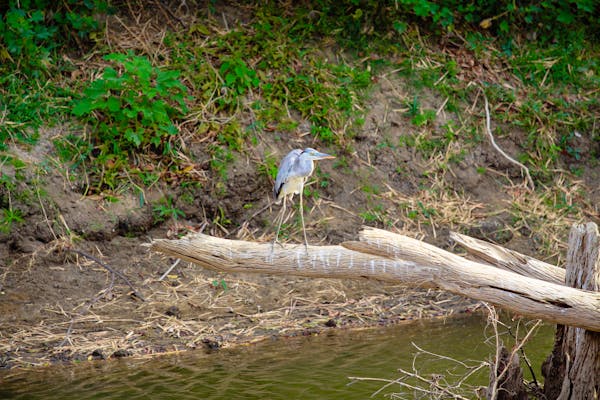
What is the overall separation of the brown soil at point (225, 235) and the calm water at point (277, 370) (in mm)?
240

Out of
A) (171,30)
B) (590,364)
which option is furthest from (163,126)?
(590,364)

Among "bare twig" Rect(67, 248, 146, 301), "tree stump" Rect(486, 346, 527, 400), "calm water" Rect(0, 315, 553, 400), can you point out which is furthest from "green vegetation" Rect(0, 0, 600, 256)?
"tree stump" Rect(486, 346, 527, 400)

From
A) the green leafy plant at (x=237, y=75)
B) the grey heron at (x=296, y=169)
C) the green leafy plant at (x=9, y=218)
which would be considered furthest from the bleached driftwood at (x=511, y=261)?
the green leafy plant at (x=237, y=75)

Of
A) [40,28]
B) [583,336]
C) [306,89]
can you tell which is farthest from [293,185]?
[40,28]

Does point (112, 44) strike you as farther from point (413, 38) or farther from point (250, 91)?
point (413, 38)

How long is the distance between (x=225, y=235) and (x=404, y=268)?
3.65 meters

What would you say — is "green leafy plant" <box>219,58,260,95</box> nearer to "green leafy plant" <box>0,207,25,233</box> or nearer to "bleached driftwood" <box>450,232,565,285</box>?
"green leafy plant" <box>0,207,25,233</box>

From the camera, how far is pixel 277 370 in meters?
5.24

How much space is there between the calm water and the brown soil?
0.79ft

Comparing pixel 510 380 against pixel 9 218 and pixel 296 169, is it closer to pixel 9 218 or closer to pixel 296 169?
pixel 296 169

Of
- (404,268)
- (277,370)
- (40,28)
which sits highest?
(40,28)

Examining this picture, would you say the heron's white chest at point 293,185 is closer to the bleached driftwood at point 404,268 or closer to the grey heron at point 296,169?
the grey heron at point 296,169

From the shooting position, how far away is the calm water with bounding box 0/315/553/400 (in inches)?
191

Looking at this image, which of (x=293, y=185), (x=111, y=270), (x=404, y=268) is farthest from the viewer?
(x=111, y=270)
